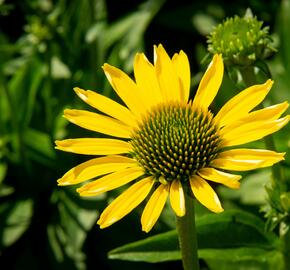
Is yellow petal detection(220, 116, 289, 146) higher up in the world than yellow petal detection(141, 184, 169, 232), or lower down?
higher up

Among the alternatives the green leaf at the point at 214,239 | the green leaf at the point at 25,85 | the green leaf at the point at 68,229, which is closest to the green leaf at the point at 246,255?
the green leaf at the point at 214,239

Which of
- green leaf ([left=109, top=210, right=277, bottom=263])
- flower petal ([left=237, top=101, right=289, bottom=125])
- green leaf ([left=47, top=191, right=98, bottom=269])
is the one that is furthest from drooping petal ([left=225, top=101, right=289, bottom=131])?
green leaf ([left=47, top=191, right=98, bottom=269])

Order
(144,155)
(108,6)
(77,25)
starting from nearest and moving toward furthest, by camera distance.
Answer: (144,155), (77,25), (108,6)

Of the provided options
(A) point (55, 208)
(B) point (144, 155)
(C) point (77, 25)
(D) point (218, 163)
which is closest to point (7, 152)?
(A) point (55, 208)

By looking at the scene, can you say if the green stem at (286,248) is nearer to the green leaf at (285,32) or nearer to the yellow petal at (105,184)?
the yellow petal at (105,184)

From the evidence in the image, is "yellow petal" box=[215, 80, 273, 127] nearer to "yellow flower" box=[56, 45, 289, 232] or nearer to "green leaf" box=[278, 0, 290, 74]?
"yellow flower" box=[56, 45, 289, 232]

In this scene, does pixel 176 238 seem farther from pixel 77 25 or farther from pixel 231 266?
pixel 77 25

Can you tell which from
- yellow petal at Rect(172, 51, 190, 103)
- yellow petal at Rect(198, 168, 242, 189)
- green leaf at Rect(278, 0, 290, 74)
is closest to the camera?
yellow petal at Rect(198, 168, 242, 189)
